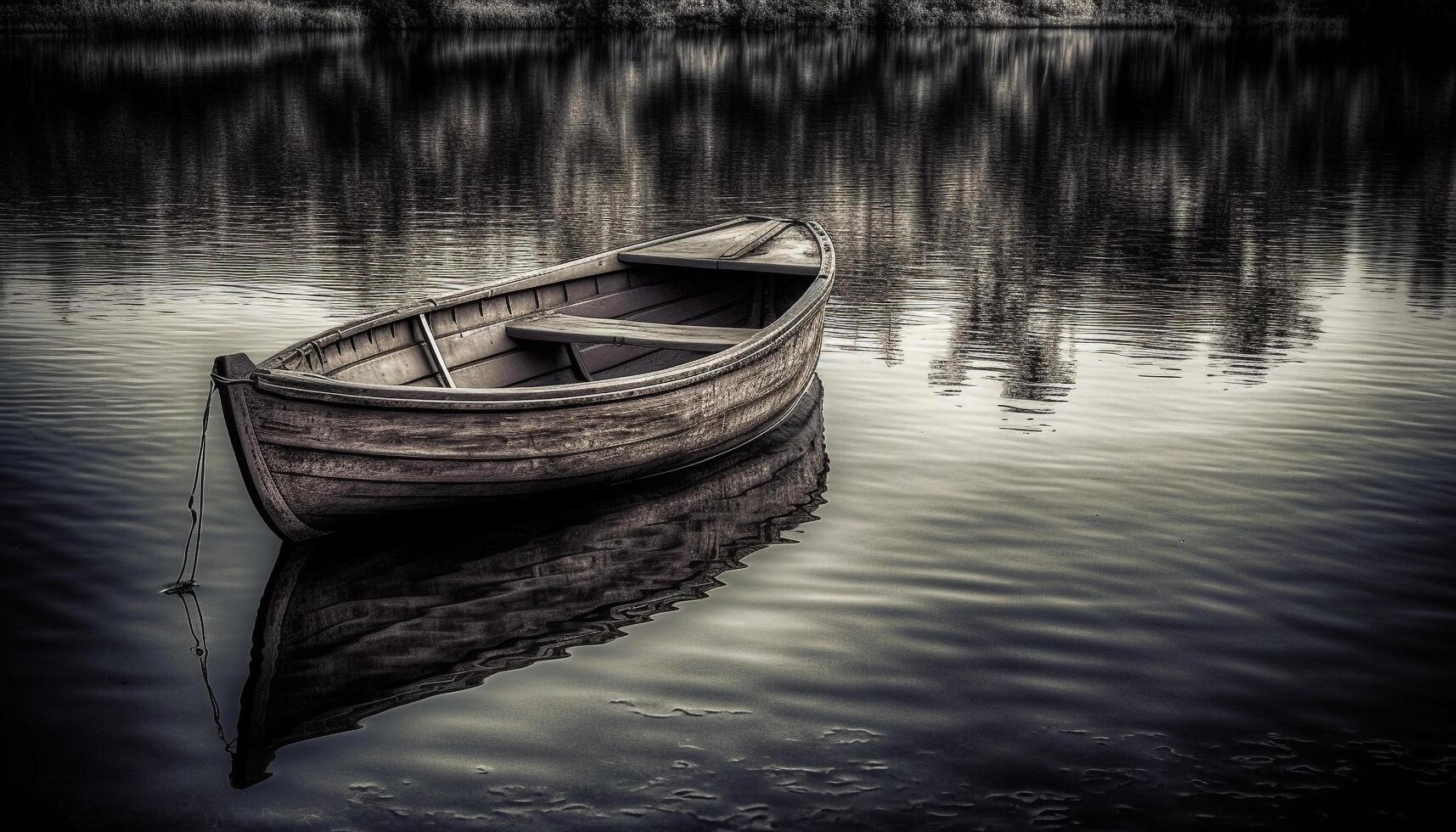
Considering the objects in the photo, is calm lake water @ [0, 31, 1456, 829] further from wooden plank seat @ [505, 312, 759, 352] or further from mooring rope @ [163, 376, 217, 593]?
wooden plank seat @ [505, 312, 759, 352]

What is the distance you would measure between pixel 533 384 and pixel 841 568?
380 centimetres

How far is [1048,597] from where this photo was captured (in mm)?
7684

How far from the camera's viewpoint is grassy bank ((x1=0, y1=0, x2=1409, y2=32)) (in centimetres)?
5756

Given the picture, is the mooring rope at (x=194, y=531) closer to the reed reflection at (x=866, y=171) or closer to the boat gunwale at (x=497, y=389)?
the boat gunwale at (x=497, y=389)

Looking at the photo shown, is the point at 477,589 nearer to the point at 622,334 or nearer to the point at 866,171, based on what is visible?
the point at 622,334

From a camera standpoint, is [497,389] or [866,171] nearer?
[497,389]

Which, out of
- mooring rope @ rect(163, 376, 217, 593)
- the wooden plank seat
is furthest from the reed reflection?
mooring rope @ rect(163, 376, 217, 593)

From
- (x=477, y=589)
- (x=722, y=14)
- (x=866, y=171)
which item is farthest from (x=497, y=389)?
(x=722, y=14)

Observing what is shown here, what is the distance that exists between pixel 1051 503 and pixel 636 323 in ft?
12.4

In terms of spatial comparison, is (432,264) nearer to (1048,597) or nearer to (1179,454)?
(1179,454)

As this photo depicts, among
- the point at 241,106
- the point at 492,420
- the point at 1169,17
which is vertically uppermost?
the point at 1169,17

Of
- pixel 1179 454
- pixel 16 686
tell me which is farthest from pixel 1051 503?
pixel 16 686

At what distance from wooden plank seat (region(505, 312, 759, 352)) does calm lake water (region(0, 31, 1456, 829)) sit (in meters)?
1.00

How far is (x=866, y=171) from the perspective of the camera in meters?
28.3
